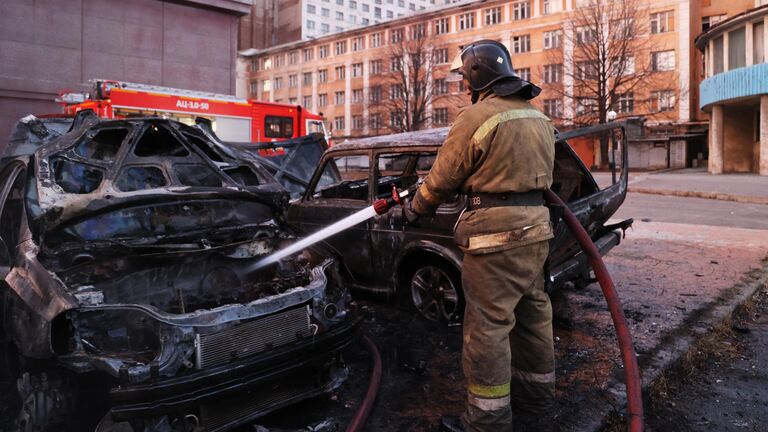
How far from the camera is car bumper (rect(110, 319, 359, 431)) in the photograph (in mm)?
2473

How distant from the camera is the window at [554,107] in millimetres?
41794

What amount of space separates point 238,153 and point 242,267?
124 centimetres

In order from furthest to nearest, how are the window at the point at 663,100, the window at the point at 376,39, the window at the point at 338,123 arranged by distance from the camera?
the window at the point at 338,123 < the window at the point at 376,39 < the window at the point at 663,100

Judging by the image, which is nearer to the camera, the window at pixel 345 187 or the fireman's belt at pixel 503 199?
the fireman's belt at pixel 503 199

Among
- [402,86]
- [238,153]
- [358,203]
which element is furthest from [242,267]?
[402,86]

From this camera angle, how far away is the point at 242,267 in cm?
388

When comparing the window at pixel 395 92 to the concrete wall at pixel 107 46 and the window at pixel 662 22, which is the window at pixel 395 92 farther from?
the concrete wall at pixel 107 46

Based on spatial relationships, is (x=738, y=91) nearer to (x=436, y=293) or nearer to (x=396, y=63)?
(x=396, y=63)

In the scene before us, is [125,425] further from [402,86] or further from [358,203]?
[402,86]

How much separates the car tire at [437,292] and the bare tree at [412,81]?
38.3m

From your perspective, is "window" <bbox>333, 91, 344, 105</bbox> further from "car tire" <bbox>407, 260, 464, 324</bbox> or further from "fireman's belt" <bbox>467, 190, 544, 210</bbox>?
"fireman's belt" <bbox>467, 190, 544, 210</bbox>

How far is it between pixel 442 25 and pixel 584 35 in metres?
15.9

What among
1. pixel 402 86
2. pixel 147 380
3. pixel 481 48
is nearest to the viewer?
pixel 147 380

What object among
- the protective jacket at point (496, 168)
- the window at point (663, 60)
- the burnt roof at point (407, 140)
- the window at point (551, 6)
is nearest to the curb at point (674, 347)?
the protective jacket at point (496, 168)
